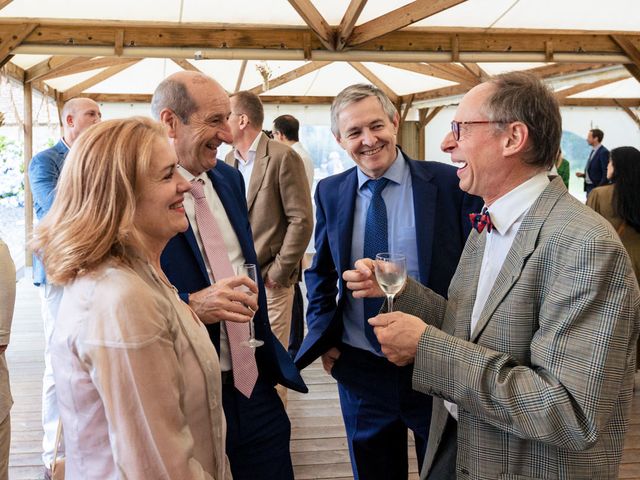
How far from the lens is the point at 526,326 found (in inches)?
58.4

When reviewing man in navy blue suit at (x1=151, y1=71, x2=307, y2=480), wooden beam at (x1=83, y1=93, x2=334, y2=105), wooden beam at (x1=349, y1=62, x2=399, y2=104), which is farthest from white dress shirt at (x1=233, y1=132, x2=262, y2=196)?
wooden beam at (x1=83, y1=93, x2=334, y2=105)

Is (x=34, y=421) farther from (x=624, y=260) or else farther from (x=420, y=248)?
(x=624, y=260)

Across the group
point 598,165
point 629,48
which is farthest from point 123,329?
point 598,165

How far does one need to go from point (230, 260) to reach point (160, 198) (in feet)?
2.35

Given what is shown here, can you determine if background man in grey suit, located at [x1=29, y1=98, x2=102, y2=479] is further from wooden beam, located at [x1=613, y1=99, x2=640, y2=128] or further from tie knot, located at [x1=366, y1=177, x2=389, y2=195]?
wooden beam, located at [x1=613, y1=99, x2=640, y2=128]

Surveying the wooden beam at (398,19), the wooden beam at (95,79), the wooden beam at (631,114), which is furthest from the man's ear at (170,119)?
the wooden beam at (631,114)

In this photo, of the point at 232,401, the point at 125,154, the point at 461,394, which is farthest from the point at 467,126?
the point at 232,401

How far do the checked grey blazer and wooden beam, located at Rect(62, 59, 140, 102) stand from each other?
10229 millimetres

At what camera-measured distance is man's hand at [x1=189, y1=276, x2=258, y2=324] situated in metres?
1.79

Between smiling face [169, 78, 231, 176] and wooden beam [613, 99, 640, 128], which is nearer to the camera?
smiling face [169, 78, 231, 176]

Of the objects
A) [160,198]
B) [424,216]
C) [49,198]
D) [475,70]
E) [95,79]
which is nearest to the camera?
[160,198]

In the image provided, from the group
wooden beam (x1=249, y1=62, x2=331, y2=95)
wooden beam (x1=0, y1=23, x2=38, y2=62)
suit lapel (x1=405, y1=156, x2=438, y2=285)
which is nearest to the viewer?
suit lapel (x1=405, y1=156, x2=438, y2=285)

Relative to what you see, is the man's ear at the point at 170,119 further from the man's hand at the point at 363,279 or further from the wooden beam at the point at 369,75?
the wooden beam at the point at 369,75

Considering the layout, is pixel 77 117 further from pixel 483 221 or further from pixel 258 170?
pixel 483 221
